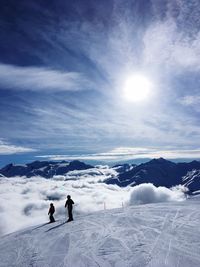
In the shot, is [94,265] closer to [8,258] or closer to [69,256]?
[69,256]

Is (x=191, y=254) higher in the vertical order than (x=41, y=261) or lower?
higher

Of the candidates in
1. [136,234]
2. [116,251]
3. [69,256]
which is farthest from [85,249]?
[136,234]

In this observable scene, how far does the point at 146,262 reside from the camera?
973cm

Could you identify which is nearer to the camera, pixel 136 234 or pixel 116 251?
pixel 116 251

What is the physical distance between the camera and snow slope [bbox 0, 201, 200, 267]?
33.5ft

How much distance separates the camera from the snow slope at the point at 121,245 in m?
10.2

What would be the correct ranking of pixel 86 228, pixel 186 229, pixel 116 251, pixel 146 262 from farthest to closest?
pixel 86 228, pixel 186 229, pixel 116 251, pixel 146 262

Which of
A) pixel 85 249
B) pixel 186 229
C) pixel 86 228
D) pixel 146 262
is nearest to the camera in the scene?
pixel 146 262

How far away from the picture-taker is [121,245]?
12.3 m

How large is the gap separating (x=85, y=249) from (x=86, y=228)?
5.24 meters

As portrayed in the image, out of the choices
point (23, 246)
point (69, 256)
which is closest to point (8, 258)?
point (23, 246)

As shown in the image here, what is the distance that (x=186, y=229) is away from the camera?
13.9 m

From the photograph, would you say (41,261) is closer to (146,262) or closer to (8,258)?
(8,258)

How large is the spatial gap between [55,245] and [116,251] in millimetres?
4514
